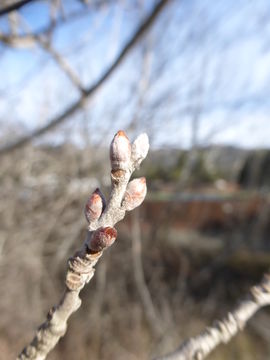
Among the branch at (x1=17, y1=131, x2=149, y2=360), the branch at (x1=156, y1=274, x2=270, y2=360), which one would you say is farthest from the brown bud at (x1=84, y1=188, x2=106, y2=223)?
the branch at (x1=156, y1=274, x2=270, y2=360)

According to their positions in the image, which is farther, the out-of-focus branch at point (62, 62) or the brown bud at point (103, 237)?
the out-of-focus branch at point (62, 62)

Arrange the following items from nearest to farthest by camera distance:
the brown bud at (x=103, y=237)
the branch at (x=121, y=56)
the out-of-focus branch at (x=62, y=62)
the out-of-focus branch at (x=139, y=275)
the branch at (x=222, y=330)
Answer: the brown bud at (x=103, y=237) < the branch at (x=222, y=330) < the branch at (x=121, y=56) < the out-of-focus branch at (x=62, y=62) < the out-of-focus branch at (x=139, y=275)

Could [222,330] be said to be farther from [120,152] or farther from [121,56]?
[121,56]

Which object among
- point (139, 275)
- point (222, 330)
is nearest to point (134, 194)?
point (222, 330)

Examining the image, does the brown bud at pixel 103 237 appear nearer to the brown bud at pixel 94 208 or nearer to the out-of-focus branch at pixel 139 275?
the brown bud at pixel 94 208

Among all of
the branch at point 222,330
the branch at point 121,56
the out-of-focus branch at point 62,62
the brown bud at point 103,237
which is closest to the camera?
the brown bud at point 103,237

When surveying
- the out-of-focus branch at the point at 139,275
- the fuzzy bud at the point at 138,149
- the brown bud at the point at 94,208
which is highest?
the fuzzy bud at the point at 138,149

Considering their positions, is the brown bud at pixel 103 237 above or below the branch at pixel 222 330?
above

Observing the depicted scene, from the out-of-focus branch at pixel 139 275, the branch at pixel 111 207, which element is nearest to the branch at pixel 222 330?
the branch at pixel 111 207
